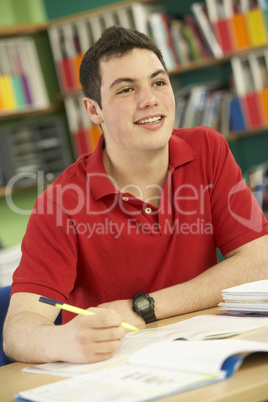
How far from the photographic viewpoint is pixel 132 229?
184 centimetres

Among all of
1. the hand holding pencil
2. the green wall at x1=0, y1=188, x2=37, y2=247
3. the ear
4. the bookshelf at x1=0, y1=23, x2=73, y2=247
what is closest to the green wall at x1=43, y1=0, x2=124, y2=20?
the bookshelf at x1=0, y1=23, x2=73, y2=247

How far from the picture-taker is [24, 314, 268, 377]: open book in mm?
1240

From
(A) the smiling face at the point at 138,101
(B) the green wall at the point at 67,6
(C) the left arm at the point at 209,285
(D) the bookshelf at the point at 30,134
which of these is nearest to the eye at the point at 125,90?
(A) the smiling face at the point at 138,101

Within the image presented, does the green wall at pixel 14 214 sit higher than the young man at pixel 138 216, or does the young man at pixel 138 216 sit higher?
the young man at pixel 138 216

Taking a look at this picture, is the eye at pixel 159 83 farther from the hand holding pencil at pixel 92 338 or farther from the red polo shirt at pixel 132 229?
the hand holding pencil at pixel 92 338

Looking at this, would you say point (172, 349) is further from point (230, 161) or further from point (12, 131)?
point (12, 131)

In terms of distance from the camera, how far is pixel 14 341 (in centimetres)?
150

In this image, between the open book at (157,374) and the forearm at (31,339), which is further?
the forearm at (31,339)

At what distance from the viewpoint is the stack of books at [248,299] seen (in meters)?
1.41

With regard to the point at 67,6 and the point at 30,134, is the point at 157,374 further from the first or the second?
the point at 67,6

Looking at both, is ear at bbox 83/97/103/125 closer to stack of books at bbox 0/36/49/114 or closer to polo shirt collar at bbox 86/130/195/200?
polo shirt collar at bbox 86/130/195/200

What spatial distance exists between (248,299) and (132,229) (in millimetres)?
495

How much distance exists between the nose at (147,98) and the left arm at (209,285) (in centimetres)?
49

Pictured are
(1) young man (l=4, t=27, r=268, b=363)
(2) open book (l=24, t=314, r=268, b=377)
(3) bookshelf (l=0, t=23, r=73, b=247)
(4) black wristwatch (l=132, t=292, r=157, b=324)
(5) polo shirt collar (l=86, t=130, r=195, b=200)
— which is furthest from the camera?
(3) bookshelf (l=0, t=23, r=73, b=247)
